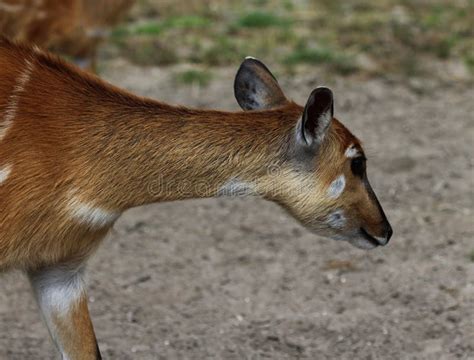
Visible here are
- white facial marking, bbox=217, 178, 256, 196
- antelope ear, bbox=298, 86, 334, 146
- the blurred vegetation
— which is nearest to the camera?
antelope ear, bbox=298, 86, 334, 146

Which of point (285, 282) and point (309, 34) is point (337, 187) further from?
point (309, 34)

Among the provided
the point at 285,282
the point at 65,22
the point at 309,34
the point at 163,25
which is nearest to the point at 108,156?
the point at 285,282

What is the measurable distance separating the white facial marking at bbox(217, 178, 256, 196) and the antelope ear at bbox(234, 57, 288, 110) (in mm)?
326

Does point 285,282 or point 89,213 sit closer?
point 89,213

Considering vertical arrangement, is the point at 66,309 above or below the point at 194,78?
above

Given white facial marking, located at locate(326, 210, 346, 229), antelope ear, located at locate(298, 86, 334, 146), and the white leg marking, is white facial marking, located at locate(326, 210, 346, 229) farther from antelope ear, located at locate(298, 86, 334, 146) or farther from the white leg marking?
the white leg marking

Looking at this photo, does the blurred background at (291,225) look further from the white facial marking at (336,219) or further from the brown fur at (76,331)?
the white facial marking at (336,219)

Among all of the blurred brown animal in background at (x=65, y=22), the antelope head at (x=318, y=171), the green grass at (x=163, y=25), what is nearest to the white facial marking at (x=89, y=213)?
the antelope head at (x=318, y=171)

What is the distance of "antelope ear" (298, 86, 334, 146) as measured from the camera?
3.52 metres

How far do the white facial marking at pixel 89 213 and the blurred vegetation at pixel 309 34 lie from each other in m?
4.03

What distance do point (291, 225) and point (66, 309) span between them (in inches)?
78.2

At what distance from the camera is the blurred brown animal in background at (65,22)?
5.88m

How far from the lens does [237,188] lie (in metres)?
3.67

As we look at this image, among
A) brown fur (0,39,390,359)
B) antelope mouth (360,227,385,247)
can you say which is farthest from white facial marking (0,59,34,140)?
antelope mouth (360,227,385,247)
